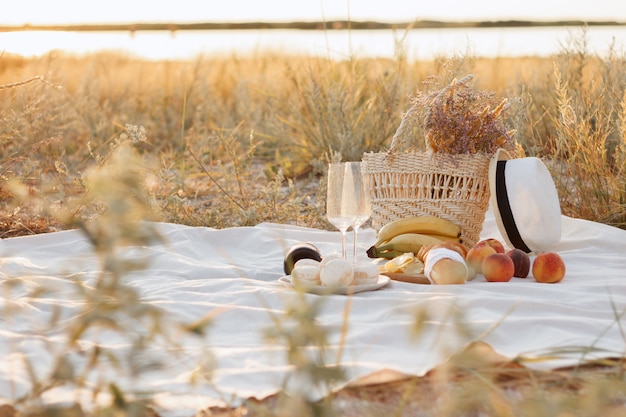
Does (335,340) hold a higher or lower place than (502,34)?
lower

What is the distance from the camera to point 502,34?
6.54 m

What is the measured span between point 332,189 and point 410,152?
0.86 meters

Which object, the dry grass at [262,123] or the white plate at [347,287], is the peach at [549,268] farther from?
the dry grass at [262,123]

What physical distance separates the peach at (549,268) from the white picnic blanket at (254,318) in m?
0.04

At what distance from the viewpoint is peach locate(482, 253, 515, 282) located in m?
2.77

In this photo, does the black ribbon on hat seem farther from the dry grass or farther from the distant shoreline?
the distant shoreline

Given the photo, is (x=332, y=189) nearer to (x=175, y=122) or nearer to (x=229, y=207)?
(x=229, y=207)

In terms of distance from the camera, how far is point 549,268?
2756mm

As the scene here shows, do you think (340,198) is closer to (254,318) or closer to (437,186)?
(254,318)

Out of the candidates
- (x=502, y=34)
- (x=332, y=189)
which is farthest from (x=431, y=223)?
(x=502, y=34)

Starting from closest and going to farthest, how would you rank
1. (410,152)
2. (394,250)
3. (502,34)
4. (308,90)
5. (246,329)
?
1. (246,329)
2. (394,250)
3. (410,152)
4. (308,90)
5. (502,34)

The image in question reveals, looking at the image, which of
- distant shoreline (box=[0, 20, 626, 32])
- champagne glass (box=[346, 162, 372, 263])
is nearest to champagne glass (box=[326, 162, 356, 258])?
champagne glass (box=[346, 162, 372, 263])

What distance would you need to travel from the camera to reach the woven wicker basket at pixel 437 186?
11.2 ft

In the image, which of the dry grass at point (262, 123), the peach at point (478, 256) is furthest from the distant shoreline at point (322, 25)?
the peach at point (478, 256)
